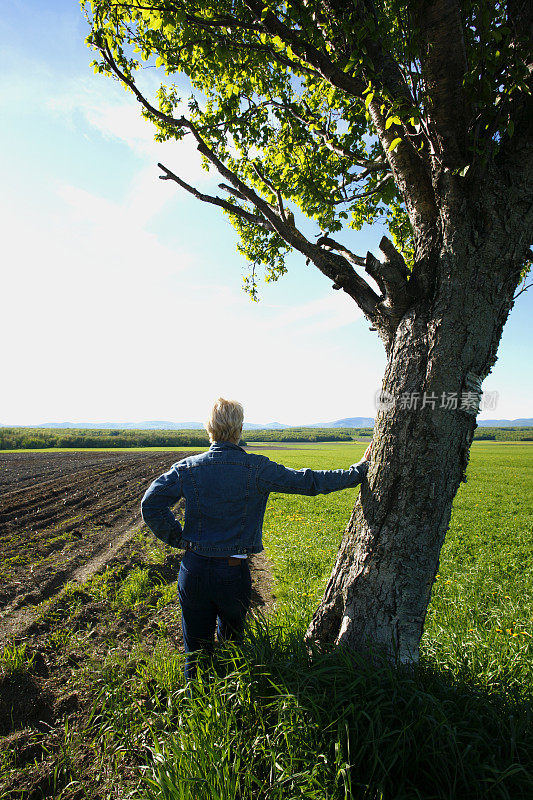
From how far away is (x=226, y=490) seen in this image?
2.74 meters

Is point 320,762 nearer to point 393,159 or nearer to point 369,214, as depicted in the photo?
point 393,159

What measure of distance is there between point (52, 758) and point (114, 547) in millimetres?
5379

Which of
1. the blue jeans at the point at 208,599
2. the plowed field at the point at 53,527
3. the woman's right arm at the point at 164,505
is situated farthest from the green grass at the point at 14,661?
the woman's right arm at the point at 164,505

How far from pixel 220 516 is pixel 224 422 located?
2.34ft

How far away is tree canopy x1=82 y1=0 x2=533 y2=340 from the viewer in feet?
7.62

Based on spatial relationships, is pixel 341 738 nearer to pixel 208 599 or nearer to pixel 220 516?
pixel 208 599

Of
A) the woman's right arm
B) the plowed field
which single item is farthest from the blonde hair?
the plowed field

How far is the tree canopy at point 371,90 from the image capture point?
232cm

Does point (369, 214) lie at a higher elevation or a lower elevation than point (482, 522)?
higher

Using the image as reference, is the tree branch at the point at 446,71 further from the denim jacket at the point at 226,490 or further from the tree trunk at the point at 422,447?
the denim jacket at the point at 226,490

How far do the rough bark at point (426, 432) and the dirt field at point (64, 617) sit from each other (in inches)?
79.1

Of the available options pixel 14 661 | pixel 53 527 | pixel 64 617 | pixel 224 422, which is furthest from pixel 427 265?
pixel 53 527

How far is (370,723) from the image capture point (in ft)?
6.46

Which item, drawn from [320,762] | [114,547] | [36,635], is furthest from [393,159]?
[114,547]
